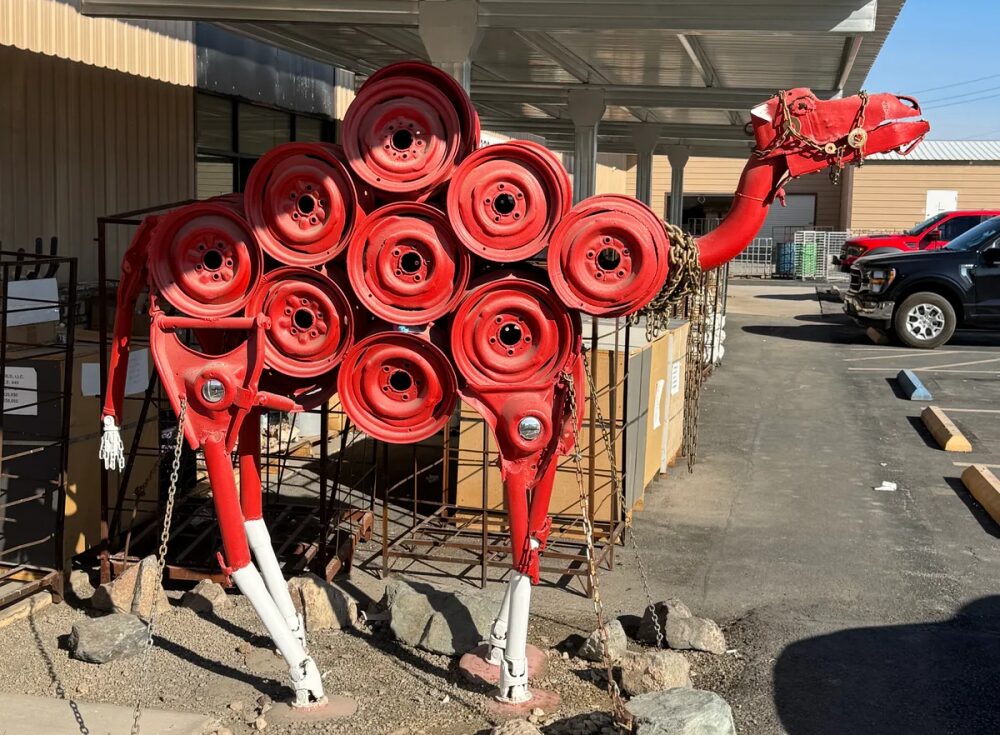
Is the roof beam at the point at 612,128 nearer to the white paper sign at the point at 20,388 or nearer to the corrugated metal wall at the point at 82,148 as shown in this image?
the corrugated metal wall at the point at 82,148

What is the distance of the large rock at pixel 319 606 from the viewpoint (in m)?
6.72

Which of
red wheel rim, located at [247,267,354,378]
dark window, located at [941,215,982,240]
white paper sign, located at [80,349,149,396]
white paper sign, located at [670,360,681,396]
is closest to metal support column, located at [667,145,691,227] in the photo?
dark window, located at [941,215,982,240]

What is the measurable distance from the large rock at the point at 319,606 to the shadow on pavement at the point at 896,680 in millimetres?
2645

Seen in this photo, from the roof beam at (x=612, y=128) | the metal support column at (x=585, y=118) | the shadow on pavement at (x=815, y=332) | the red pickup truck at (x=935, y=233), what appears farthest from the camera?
the red pickup truck at (x=935, y=233)

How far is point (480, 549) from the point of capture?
27.0ft

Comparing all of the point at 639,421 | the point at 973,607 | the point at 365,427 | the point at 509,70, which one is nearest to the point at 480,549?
the point at 639,421

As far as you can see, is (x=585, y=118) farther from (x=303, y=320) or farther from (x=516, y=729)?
(x=516, y=729)

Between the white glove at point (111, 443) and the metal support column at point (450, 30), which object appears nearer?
the white glove at point (111, 443)

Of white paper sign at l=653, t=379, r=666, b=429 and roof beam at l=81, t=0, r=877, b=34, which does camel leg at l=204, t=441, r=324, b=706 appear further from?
white paper sign at l=653, t=379, r=666, b=429

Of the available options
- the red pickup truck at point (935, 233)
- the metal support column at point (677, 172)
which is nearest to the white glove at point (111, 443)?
the red pickup truck at point (935, 233)

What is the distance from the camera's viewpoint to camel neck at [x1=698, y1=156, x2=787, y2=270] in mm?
5520

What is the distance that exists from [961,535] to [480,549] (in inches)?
154

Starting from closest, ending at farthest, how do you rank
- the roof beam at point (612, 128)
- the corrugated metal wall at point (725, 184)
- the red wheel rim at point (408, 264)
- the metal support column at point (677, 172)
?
the red wheel rim at point (408, 264), the roof beam at point (612, 128), the metal support column at point (677, 172), the corrugated metal wall at point (725, 184)

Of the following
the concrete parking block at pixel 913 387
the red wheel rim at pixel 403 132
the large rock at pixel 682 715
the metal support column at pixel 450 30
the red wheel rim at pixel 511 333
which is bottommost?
the large rock at pixel 682 715
